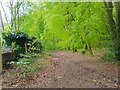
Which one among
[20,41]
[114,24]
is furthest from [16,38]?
[114,24]

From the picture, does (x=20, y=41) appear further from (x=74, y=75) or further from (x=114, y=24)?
(x=114, y=24)

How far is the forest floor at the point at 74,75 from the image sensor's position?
2.02m

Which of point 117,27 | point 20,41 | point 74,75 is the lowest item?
point 74,75

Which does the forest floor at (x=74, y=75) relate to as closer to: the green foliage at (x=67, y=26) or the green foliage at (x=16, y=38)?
the green foliage at (x=67, y=26)

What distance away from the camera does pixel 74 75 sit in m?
2.36

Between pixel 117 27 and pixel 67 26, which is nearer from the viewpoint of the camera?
pixel 117 27

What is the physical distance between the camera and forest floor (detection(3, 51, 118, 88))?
202 cm

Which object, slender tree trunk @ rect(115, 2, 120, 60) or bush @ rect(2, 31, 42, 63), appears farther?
bush @ rect(2, 31, 42, 63)

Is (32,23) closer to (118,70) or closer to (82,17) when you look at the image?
(82,17)

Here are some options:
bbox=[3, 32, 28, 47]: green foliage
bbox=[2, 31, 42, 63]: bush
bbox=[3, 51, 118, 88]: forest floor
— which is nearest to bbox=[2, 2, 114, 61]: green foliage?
bbox=[2, 31, 42, 63]: bush

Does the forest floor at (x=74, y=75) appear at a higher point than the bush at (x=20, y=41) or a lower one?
lower

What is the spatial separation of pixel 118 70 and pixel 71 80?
0.77 meters

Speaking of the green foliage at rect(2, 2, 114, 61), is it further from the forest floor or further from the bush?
the forest floor

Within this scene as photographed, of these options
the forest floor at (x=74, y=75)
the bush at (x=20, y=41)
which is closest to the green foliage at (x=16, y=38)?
the bush at (x=20, y=41)
